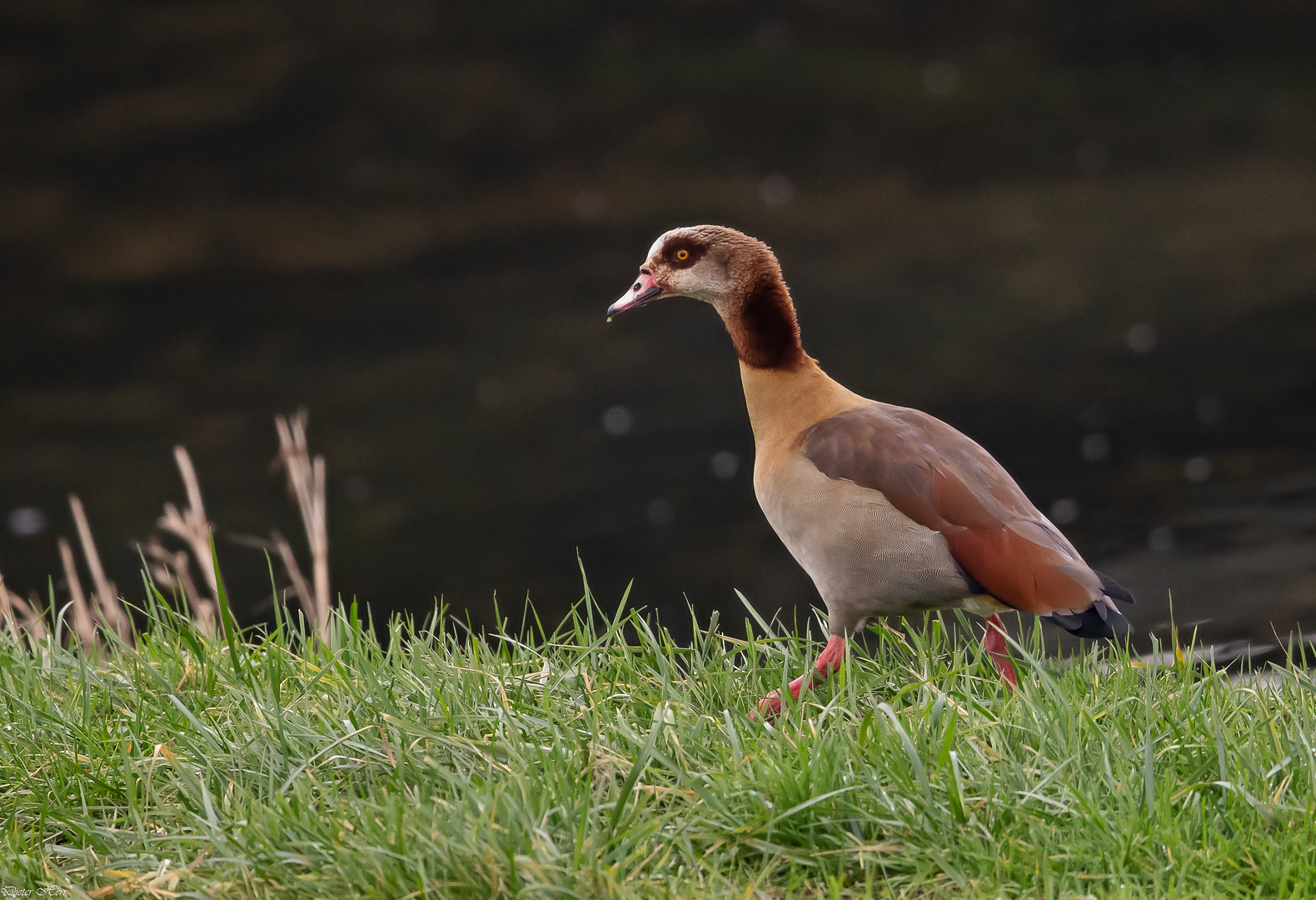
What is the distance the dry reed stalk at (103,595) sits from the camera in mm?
4414

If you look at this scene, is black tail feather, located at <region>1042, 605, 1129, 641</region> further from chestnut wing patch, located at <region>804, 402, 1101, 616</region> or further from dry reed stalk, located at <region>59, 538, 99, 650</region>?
dry reed stalk, located at <region>59, 538, 99, 650</region>

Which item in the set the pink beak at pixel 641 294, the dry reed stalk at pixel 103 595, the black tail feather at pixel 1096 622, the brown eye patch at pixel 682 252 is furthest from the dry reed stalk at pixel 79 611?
the black tail feather at pixel 1096 622

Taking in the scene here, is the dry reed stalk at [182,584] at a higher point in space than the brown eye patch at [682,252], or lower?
lower

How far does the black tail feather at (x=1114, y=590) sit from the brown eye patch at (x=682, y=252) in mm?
1626

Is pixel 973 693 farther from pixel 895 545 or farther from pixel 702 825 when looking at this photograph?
pixel 702 825

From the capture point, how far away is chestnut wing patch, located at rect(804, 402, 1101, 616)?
3.76m

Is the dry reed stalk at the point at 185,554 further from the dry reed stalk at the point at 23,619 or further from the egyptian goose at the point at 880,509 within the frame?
the egyptian goose at the point at 880,509

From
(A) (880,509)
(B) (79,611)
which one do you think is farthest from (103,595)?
(A) (880,509)

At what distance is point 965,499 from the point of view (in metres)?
3.86

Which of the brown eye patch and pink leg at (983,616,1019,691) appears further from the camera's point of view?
the brown eye patch

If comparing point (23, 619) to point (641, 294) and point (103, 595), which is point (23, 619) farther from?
point (641, 294)

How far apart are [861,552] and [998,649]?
54 centimetres

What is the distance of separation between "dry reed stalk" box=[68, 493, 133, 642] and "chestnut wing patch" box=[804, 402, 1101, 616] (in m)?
2.32

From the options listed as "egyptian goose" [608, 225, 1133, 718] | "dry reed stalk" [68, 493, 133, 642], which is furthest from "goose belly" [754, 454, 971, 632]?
"dry reed stalk" [68, 493, 133, 642]
